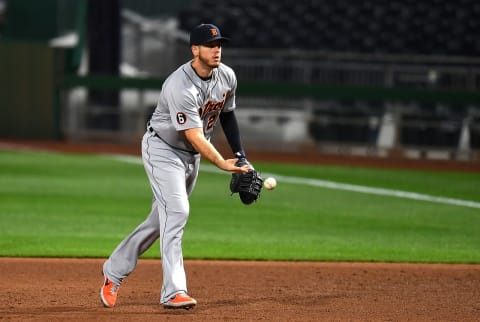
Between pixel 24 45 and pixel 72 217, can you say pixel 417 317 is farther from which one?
pixel 24 45

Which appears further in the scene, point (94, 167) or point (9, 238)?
point (94, 167)

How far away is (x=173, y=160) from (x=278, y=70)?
638 inches

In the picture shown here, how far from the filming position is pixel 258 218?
1184 cm

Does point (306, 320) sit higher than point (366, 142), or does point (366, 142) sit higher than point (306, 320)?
point (306, 320)

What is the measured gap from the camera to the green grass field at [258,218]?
31.2 ft

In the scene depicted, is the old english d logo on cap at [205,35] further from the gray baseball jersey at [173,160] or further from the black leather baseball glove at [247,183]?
the black leather baseball glove at [247,183]

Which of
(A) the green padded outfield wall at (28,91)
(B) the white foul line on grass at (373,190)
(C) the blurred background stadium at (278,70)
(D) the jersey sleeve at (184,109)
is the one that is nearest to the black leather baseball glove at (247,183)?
(D) the jersey sleeve at (184,109)

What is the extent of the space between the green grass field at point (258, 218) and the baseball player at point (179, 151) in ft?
8.90

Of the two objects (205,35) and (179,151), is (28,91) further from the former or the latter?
(205,35)

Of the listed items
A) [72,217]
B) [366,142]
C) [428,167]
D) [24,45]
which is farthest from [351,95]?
[72,217]

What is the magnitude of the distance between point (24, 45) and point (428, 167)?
1052cm

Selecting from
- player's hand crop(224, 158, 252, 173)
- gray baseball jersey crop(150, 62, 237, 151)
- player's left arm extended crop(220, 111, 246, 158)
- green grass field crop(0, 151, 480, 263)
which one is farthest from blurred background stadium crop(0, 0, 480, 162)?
player's hand crop(224, 158, 252, 173)

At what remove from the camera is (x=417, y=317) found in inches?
244

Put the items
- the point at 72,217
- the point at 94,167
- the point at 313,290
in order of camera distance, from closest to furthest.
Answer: the point at 313,290 → the point at 72,217 → the point at 94,167
